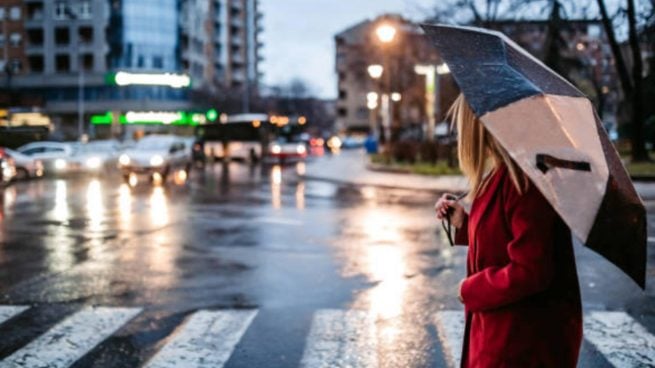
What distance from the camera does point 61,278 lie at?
945 cm

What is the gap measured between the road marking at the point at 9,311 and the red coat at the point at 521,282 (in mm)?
5550

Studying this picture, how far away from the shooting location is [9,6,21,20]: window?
85.6 m

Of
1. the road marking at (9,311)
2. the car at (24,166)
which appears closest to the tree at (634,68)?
the car at (24,166)

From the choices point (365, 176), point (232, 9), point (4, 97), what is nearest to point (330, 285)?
point (365, 176)

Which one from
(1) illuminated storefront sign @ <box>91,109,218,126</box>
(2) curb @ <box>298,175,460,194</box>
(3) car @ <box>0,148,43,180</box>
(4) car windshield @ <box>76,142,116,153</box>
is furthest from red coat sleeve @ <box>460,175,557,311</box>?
(1) illuminated storefront sign @ <box>91,109,218,126</box>

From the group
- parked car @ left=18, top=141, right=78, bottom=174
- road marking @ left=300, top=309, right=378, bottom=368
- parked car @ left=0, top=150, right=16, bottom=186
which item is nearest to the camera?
road marking @ left=300, top=309, right=378, bottom=368

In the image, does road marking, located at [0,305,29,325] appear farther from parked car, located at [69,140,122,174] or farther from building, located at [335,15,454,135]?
parked car, located at [69,140,122,174]

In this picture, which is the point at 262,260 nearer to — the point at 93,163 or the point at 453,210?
the point at 453,210

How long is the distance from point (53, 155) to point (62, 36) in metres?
51.6

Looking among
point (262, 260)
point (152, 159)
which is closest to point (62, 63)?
point (152, 159)

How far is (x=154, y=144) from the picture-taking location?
32.9 m

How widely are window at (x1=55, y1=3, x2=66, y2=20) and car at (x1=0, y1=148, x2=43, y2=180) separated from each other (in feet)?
176

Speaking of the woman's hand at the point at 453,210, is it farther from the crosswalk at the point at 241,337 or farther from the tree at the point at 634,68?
the tree at the point at 634,68

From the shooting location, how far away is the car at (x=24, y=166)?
1308 inches
